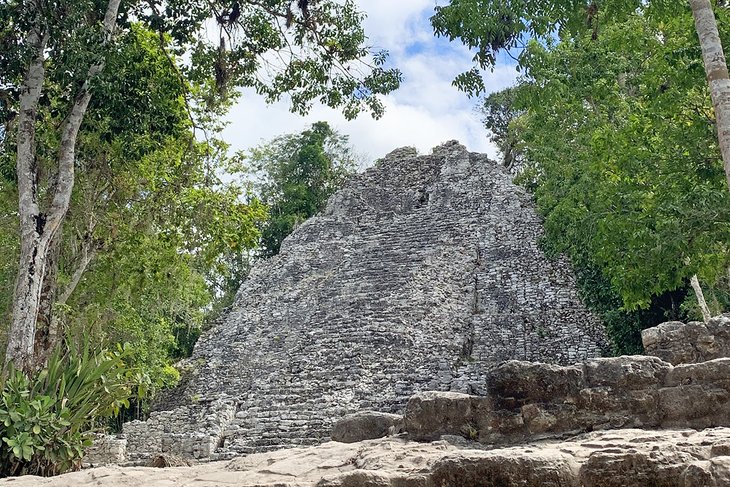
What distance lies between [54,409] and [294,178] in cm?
2223

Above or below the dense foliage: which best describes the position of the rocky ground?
below

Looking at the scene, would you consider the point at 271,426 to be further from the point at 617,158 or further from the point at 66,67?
the point at 617,158

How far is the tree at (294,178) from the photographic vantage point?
25938mm

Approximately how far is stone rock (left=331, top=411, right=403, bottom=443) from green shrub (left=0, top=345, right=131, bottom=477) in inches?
89.6

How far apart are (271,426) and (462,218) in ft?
34.5

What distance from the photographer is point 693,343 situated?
19.0 ft

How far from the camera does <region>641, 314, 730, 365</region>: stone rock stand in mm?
5574

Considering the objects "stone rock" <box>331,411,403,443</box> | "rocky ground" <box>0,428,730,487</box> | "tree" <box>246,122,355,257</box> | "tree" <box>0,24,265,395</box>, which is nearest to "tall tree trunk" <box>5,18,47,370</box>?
"tree" <box>0,24,265,395</box>

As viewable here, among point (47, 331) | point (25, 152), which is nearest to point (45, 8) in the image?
point (25, 152)

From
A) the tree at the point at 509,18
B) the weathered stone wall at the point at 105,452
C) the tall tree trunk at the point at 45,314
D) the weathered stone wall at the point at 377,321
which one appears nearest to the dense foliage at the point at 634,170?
the tree at the point at 509,18

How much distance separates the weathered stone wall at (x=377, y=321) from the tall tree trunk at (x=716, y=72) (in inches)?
258

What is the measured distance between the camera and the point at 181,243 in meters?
11.5

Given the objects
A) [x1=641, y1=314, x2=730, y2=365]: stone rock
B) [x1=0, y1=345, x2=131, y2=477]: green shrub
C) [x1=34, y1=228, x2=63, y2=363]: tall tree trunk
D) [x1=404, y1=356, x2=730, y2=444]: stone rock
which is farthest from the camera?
[x1=34, y1=228, x2=63, y2=363]: tall tree trunk

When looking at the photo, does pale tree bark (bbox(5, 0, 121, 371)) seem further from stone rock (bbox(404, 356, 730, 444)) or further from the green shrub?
stone rock (bbox(404, 356, 730, 444))
